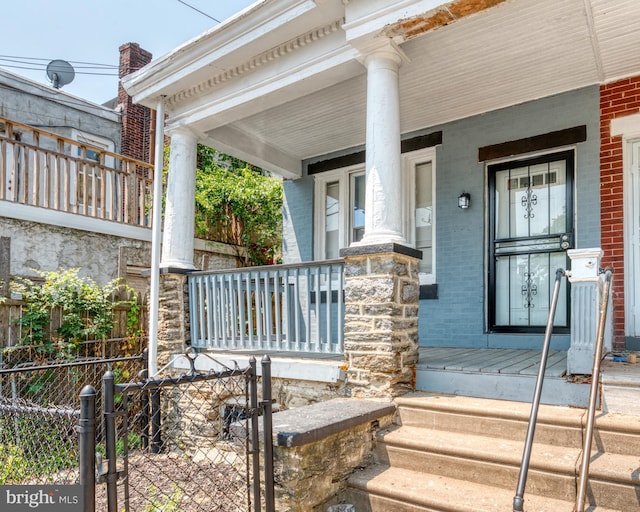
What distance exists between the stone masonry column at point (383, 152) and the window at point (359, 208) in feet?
6.57

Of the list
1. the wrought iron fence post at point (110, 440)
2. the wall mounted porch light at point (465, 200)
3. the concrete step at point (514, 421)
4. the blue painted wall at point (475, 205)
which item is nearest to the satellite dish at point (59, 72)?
the blue painted wall at point (475, 205)

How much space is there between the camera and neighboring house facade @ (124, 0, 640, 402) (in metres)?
3.58

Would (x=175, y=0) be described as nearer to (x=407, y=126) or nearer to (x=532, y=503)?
(x=407, y=126)

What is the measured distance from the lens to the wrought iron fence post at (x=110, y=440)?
182 cm

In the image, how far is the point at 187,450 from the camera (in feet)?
15.0

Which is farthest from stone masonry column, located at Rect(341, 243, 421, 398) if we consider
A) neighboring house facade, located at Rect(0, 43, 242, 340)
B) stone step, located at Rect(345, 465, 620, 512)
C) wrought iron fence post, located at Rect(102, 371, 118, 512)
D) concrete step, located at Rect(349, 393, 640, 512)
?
neighboring house facade, located at Rect(0, 43, 242, 340)

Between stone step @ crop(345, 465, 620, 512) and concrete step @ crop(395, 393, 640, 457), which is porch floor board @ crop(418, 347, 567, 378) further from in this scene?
stone step @ crop(345, 465, 620, 512)

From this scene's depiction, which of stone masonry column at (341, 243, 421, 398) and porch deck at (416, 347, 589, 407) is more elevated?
stone masonry column at (341, 243, 421, 398)

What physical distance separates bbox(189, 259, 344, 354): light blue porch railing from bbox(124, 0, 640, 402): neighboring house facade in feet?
0.82

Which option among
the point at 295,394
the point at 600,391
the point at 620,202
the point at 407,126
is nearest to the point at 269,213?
the point at 407,126

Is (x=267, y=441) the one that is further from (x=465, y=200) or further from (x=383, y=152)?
(x=465, y=200)

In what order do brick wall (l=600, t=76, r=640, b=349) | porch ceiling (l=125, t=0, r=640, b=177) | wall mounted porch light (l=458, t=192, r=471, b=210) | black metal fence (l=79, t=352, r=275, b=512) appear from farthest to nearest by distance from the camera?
1. wall mounted porch light (l=458, t=192, r=471, b=210)
2. brick wall (l=600, t=76, r=640, b=349)
3. porch ceiling (l=125, t=0, r=640, b=177)
4. black metal fence (l=79, t=352, r=275, b=512)

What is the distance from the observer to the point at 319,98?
5078 mm

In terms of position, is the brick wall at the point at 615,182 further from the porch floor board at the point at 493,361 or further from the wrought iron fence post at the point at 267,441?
the wrought iron fence post at the point at 267,441
